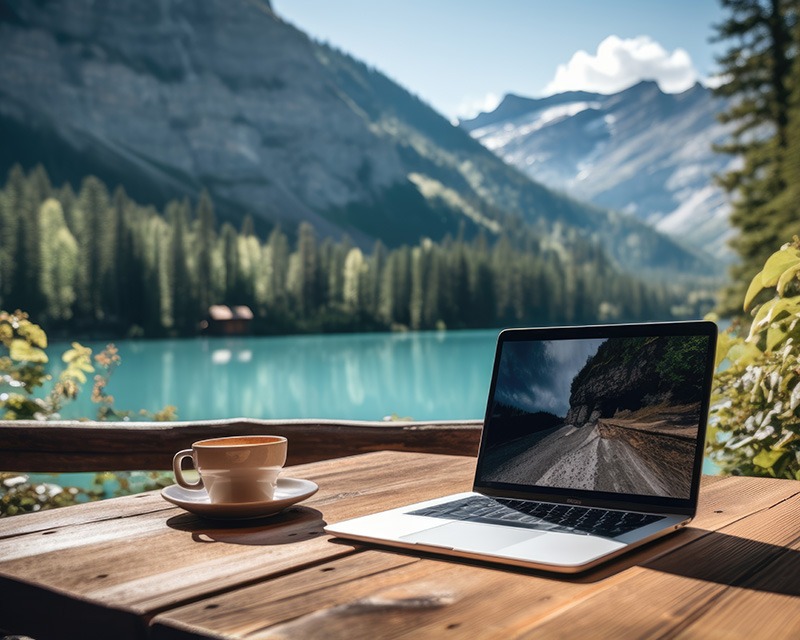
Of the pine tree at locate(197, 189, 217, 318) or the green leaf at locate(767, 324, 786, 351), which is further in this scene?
the pine tree at locate(197, 189, 217, 318)

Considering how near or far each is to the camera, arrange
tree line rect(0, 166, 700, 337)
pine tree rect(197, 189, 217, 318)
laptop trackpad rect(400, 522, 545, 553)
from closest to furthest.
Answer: laptop trackpad rect(400, 522, 545, 553) → tree line rect(0, 166, 700, 337) → pine tree rect(197, 189, 217, 318)

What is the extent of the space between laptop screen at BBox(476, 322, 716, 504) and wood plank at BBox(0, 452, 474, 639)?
0.20 metres

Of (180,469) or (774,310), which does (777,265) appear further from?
(180,469)

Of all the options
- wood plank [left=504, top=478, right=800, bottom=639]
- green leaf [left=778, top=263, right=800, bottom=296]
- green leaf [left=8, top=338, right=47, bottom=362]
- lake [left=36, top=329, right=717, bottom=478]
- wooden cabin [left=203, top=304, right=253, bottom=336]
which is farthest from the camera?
wooden cabin [left=203, top=304, right=253, bottom=336]

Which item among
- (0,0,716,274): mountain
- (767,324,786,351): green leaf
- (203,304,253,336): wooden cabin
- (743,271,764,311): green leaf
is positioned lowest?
(767,324,786,351): green leaf

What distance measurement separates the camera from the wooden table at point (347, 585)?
77cm

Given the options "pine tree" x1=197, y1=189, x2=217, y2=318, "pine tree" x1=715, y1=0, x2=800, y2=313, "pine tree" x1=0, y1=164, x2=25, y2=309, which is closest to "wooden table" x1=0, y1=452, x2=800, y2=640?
"pine tree" x1=715, y1=0, x2=800, y2=313

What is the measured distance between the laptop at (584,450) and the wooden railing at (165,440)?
1.40 m

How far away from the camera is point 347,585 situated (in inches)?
35.4

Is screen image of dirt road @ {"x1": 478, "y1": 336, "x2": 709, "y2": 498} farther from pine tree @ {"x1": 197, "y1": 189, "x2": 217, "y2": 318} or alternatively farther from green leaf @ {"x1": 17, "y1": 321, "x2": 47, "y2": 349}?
pine tree @ {"x1": 197, "y1": 189, "x2": 217, "y2": 318}

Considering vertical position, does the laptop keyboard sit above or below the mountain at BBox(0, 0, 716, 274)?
below

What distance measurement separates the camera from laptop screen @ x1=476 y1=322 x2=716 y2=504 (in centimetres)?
121

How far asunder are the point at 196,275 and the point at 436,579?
179 feet

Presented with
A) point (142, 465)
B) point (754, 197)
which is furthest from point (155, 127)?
point (142, 465)
